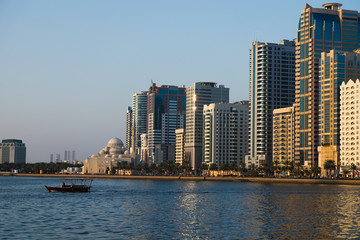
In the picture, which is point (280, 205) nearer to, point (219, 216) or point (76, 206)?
point (219, 216)

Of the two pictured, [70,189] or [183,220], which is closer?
[183,220]

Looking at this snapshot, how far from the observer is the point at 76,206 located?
12625cm

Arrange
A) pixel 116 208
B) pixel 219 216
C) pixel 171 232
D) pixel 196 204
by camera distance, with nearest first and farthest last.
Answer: pixel 171 232 < pixel 219 216 < pixel 116 208 < pixel 196 204

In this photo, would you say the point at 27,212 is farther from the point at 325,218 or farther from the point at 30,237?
the point at 325,218

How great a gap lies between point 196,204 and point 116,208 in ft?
67.8

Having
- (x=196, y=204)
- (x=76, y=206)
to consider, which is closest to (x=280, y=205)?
(x=196, y=204)

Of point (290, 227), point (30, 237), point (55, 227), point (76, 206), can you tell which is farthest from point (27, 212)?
point (290, 227)

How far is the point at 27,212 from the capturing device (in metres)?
112

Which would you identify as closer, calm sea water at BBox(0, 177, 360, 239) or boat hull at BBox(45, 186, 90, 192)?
calm sea water at BBox(0, 177, 360, 239)

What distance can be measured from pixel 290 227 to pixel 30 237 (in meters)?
37.8

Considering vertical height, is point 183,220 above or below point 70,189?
below

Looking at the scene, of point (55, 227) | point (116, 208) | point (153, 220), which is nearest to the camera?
point (55, 227)

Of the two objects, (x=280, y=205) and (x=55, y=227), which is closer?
(x=55, y=227)

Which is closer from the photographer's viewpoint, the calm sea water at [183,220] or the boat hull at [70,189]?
the calm sea water at [183,220]
